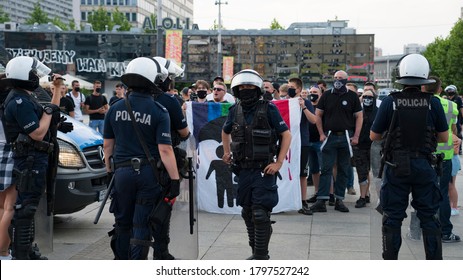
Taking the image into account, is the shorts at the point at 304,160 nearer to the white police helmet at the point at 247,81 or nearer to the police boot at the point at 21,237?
the white police helmet at the point at 247,81

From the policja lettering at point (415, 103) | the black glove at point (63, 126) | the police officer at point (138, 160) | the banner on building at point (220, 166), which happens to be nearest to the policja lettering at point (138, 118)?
the police officer at point (138, 160)

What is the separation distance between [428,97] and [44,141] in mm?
3510

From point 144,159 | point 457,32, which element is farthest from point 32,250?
point 457,32

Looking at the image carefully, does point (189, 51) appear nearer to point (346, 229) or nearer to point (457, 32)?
point (457, 32)

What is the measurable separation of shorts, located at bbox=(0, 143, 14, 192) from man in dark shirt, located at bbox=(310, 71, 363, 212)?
448 centimetres

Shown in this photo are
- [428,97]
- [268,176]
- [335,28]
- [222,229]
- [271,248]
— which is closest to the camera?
[428,97]

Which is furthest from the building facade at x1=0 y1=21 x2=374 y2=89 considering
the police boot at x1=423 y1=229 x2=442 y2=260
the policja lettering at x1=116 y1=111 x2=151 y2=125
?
the policja lettering at x1=116 y1=111 x2=151 y2=125

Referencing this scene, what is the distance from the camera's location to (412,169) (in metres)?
5.55

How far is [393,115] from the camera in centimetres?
562

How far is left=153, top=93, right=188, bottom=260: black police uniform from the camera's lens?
229 inches

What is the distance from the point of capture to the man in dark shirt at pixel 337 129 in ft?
29.4

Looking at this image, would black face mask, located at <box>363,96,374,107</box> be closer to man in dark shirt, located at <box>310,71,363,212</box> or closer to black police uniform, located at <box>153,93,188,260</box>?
man in dark shirt, located at <box>310,71,363,212</box>

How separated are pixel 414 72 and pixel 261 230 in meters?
1.98

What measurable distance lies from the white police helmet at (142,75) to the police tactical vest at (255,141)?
1.03 metres
